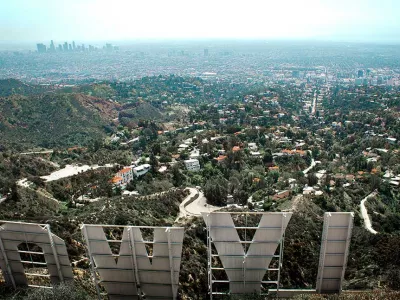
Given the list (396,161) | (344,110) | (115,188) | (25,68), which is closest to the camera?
(115,188)

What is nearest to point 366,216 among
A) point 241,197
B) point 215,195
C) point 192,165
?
point 241,197

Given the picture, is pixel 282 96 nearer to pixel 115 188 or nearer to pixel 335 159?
pixel 335 159

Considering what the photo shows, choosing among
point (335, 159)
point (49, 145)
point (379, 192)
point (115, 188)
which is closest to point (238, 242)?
point (115, 188)

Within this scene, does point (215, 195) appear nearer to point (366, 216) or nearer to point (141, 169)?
point (141, 169)

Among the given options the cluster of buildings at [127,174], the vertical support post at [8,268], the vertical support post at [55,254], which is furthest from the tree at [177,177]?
the vertical support post at [55,254]

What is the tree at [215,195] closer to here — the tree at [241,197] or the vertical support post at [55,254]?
the tree at [241,197]

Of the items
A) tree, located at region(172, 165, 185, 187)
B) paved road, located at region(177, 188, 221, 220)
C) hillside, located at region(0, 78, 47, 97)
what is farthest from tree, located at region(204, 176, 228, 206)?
hillside, located at region(0, 78, 47, 97)

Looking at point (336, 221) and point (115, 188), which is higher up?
point (336, 221)
